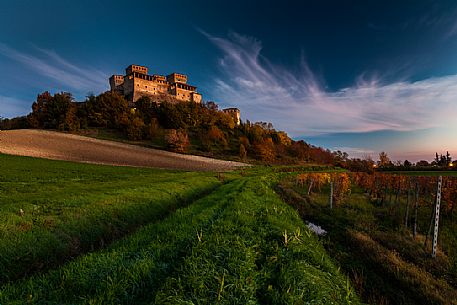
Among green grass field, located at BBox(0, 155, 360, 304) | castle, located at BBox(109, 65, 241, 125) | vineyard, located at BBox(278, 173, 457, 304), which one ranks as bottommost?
vineyard, located at BBox(278, 173, 457, 304)

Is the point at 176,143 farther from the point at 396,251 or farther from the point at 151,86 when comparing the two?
the point at 396,251

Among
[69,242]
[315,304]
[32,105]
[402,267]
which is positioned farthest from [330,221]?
[32,105]

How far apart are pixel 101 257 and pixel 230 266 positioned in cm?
406

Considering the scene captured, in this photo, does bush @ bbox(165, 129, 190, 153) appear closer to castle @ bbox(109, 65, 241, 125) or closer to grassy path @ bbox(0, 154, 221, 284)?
castle @ bbox(109, 65, 241, 125)

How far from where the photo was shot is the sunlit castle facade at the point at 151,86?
12758 cm

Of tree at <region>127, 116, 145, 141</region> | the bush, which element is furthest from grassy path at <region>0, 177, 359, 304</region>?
tree at <region>127, 116, 145, 141</region>

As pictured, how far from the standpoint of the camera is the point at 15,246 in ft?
28.4

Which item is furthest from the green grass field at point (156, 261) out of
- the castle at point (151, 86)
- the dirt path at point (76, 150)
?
the castle at point (151, 86)

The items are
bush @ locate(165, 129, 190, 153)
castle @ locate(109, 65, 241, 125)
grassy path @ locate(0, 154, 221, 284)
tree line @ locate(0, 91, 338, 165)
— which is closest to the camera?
grassy path @ locate(0, 154, 221, 284)

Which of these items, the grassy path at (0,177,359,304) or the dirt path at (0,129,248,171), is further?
the dirt path at (0,129,248,171)

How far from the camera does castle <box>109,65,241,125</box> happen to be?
12752cm

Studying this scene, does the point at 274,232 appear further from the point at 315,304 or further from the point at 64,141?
the point at 64,141

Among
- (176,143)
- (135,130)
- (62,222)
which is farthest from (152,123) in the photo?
(62,222)

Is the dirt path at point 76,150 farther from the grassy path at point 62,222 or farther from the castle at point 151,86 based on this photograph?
the castle at point 151,86
